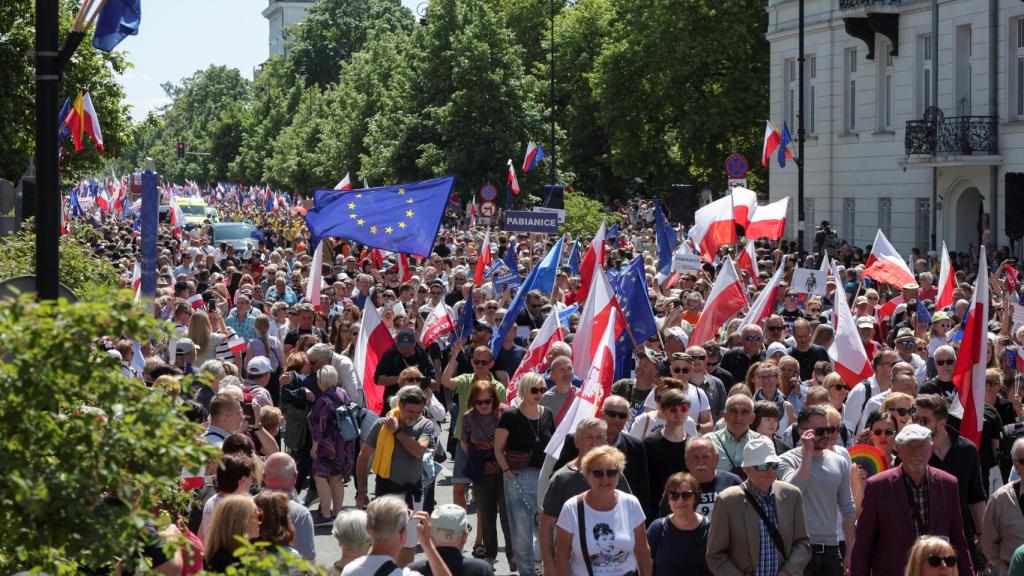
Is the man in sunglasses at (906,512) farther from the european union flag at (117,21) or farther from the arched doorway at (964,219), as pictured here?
the arched doorway at (964,219)

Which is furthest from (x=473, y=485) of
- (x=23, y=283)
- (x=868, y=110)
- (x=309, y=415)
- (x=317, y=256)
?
(x=868, y=110)

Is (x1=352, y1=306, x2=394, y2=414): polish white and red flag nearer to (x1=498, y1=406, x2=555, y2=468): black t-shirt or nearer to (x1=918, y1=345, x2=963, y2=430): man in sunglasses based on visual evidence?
(x1=498, y1=406, x2=555, y2=468): black t-shirt

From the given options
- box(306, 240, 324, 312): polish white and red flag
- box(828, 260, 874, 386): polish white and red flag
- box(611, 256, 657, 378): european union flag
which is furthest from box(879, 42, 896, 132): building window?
box(828, 260, 874, 386): polish white and red flag

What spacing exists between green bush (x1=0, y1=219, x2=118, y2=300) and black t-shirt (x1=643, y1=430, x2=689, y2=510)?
6283 millimetres

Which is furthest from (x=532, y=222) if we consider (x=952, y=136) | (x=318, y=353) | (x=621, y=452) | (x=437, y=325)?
(x=621, y=452)

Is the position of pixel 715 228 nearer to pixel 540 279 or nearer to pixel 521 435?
pixel 540 279

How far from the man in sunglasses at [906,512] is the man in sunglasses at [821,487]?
387 millimetres

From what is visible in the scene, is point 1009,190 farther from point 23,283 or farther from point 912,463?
point 23,283

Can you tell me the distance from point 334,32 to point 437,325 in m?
86.4

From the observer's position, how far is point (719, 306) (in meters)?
15.9

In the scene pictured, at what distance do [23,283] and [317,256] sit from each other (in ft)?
29.0

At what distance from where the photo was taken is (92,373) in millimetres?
4312

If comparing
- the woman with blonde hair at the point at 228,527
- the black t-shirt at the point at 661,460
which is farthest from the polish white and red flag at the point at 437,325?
the woman with blonde hair at the point at 228,527

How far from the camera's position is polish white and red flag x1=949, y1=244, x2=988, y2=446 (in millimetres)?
10250
